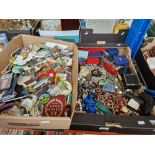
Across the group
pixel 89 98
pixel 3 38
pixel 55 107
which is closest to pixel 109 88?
pixel 89 98

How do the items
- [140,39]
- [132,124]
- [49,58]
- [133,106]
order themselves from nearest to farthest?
[132,124] < [133,106] < [49,58] < [140,39]

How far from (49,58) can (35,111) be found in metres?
0.49

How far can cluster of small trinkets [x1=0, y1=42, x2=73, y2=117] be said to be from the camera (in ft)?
3.74

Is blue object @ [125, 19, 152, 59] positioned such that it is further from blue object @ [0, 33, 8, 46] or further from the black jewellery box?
blue object @ [0, 33, 8, 46]

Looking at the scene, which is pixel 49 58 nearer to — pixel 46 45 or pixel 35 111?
pixel 46 45

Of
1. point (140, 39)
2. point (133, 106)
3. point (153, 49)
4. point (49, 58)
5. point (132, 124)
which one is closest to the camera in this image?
point (132, 124)

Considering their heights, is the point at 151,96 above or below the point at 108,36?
below

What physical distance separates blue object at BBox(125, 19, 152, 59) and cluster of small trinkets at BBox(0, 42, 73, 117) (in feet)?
1.85

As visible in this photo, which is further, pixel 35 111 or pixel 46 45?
pixel 46 45

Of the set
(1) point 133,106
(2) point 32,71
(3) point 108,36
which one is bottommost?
(1) point 133,106

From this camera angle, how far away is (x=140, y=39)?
1556 mm

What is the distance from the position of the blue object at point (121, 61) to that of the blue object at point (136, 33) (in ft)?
0.47

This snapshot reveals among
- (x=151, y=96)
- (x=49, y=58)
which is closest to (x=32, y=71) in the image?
(x=49, y=58)

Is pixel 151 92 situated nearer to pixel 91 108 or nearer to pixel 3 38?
pixel 91 108
